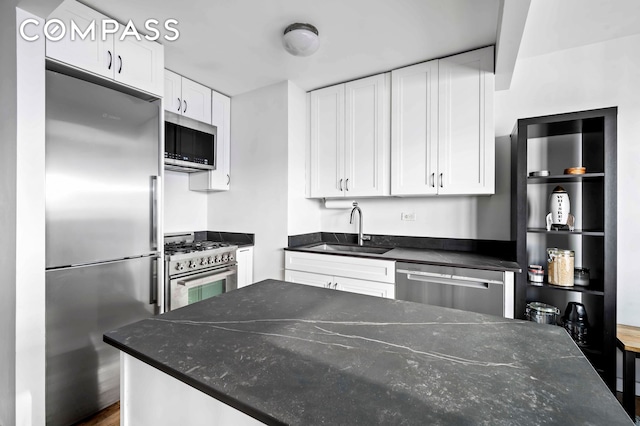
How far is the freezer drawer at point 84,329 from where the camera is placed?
5.30 feet

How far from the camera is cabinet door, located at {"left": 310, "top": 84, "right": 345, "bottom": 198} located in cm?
288

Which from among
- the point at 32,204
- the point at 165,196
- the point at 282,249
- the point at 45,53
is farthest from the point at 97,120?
the point at 282,249

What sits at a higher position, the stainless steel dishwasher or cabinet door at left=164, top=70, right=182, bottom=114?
cabinet door at left=164, top=70, right=182, bottom=114

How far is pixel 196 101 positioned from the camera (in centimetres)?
287

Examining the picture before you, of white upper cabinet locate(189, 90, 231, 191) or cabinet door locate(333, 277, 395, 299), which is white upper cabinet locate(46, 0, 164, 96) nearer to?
white upper cabinet locate(189, 90, 231, 191)

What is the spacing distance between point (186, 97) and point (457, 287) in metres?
2.89

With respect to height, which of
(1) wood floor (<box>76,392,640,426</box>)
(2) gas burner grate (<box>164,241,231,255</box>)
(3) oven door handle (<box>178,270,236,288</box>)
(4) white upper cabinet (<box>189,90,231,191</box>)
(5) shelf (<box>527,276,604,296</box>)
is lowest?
(1) wood floor (<box>76,392,640,426</box>)

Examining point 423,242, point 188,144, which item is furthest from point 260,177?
point 423,242

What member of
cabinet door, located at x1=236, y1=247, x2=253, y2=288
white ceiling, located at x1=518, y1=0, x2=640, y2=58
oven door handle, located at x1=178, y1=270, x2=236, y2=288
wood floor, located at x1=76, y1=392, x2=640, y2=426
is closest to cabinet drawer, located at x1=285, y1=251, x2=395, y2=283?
cabinet door, located at x1=236, y1=247, x2=253, y2=288

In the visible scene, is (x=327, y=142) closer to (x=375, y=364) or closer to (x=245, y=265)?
(x=245, y=265)

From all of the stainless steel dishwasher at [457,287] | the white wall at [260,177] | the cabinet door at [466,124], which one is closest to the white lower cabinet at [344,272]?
the stainless steel dishwasher at [457,287]

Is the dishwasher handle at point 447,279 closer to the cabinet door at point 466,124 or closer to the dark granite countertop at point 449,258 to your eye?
the dark granite countertop at point 449,258

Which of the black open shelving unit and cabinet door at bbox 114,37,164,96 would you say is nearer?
the black open shelving unit

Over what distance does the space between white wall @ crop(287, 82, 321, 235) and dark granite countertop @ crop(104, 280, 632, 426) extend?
1822 mm
